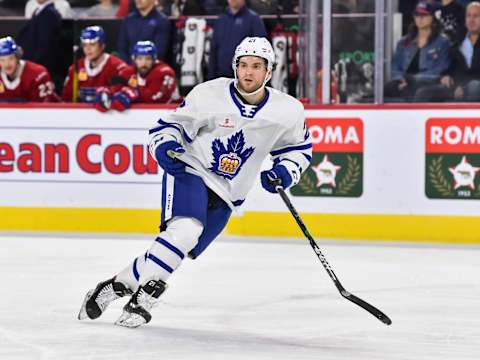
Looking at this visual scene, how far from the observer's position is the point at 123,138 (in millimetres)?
6855

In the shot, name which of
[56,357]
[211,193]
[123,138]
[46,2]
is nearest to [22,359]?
[56,357]

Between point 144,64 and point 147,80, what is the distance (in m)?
0.14

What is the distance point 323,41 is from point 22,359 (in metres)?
3.70

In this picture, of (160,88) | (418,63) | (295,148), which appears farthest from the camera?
(160,88)

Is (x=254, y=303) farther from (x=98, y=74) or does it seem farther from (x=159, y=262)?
(x=98, y=74)

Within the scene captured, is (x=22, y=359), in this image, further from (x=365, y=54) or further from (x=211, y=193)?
(x=365, y=54)

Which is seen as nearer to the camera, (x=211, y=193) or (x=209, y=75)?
(x=211, y=193)

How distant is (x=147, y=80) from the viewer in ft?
23.2

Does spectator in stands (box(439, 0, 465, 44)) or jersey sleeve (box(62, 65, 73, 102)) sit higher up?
spectator in stands (box(439, 0, 465, 44))

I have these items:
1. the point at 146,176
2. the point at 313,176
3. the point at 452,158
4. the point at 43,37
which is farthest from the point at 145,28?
the point at 452,158

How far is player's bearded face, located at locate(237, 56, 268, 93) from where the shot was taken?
12.7 ft

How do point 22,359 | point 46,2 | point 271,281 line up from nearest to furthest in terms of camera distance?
point 22,359, point 271,281, point 46,2

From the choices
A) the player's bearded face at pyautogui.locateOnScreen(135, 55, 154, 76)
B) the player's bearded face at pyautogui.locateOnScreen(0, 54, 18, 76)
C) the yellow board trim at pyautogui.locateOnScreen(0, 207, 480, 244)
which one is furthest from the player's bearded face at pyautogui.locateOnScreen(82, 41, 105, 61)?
the yellow board trim at pyautogui.locateOnScreen(0, 207, 480, 244)

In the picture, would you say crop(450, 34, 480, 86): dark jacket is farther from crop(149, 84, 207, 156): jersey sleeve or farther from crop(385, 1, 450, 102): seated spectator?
crop(149, 84, 207, 156): jersey sleeve
